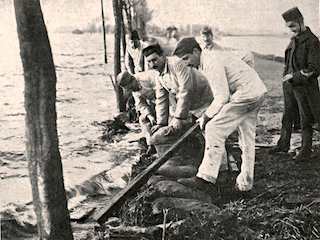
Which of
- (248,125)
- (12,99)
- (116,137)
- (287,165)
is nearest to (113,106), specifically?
(116,137)

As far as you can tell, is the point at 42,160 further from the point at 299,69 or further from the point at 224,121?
the point at 299,69

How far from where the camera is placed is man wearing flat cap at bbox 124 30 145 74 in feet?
13.0

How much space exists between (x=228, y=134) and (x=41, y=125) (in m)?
1.18

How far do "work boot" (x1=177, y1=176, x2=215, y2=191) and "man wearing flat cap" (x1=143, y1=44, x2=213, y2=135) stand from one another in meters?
0.40

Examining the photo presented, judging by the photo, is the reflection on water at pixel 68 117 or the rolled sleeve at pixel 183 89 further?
the rolled sleeve at pixel 183 89

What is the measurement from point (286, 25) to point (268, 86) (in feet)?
1.38

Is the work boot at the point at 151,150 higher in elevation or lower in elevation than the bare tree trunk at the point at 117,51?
lower

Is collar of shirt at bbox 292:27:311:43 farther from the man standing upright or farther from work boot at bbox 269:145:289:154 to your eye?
work boot at bbox 269:145:289:154

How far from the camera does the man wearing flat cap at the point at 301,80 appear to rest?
3.71 meters

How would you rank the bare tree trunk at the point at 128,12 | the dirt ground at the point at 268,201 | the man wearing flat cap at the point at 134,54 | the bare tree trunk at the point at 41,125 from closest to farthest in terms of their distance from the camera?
the bare tree trunk at the point at 41,125 < the dirt ground at the point at 268,201 < the bare tree trunk at the point at 128,12 < the man wearing flat cap at the point at 134,54

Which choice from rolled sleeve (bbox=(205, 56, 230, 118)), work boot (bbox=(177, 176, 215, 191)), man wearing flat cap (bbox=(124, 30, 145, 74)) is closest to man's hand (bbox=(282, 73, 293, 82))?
rolled sleeve (bbox=(205, 56, 230, 118))

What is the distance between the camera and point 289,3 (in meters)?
3.81


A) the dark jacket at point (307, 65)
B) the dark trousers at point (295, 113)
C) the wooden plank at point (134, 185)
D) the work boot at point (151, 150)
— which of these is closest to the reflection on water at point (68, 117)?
the work boot at point (151, 150)

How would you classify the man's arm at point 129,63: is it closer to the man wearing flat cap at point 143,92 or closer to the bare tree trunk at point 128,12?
the man wearing flat cap at point 143,92
